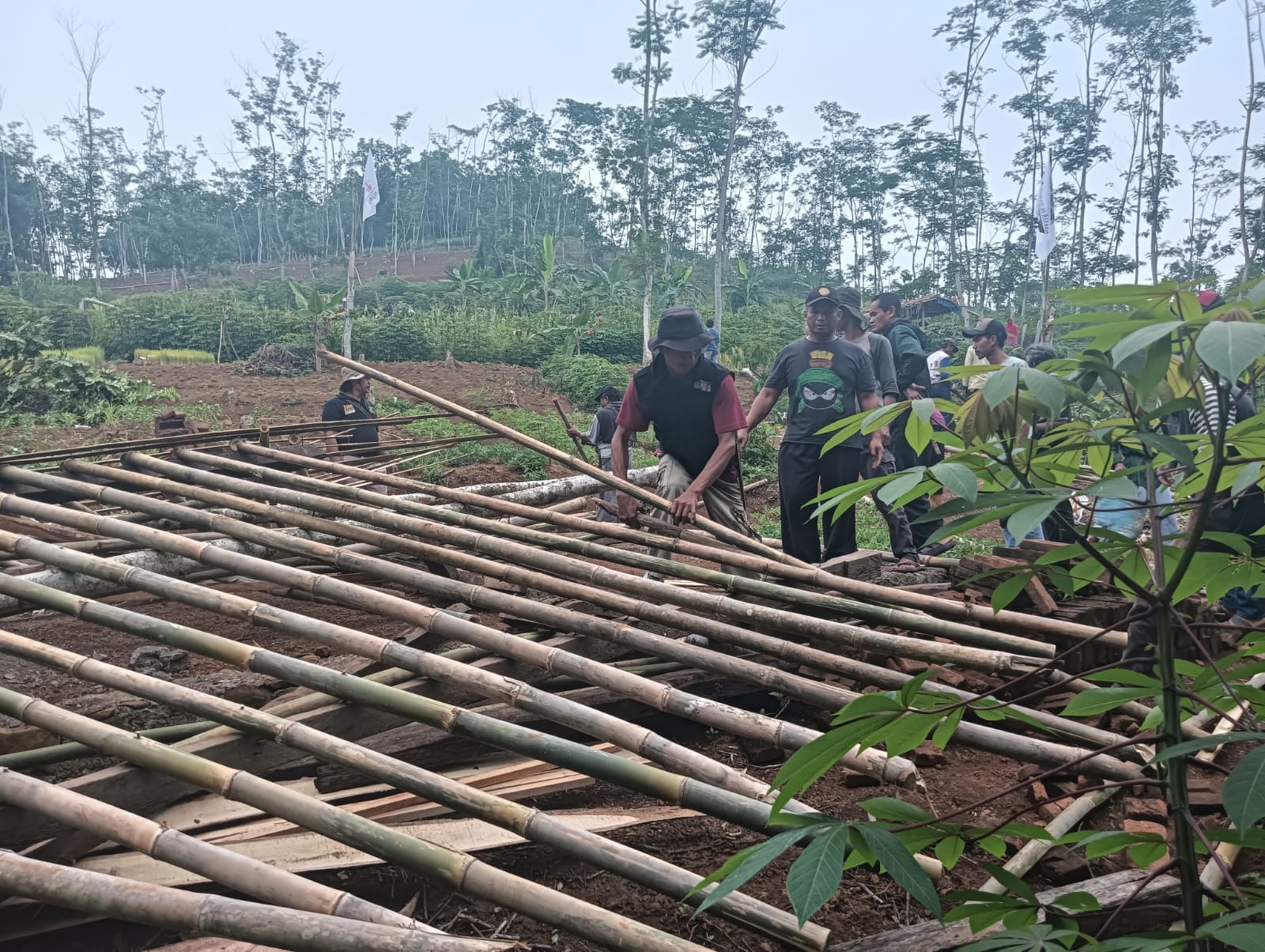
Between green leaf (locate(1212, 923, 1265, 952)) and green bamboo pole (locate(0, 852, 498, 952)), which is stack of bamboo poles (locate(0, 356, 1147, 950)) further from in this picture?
green leaf (locate(1212, 923, 1265, 952))

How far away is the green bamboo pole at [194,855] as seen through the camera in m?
1.36

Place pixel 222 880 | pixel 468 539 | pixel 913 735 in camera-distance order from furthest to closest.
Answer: pixel 468 539, pixel 222 880, pixel 913 735

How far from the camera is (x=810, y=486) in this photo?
15.0ft

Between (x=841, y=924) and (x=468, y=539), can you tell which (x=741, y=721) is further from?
(x=468, y=539)

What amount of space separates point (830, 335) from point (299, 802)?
3.76 m

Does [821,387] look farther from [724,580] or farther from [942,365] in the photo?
[942,365]

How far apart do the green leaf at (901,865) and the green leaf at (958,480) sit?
37cm

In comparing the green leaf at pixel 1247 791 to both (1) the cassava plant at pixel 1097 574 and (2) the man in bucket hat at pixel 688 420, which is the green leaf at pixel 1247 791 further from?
(2) the man in bucket hat at pixel 688 420

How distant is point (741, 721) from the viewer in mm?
1908

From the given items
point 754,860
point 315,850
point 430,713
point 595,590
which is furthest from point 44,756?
point 754,860

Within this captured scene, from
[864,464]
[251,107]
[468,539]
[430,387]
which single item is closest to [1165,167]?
[430,387]

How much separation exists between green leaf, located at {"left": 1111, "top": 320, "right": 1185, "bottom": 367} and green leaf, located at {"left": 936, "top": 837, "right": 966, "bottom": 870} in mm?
591

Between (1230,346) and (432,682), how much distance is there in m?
2.09

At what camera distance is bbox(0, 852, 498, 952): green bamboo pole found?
121 cm
